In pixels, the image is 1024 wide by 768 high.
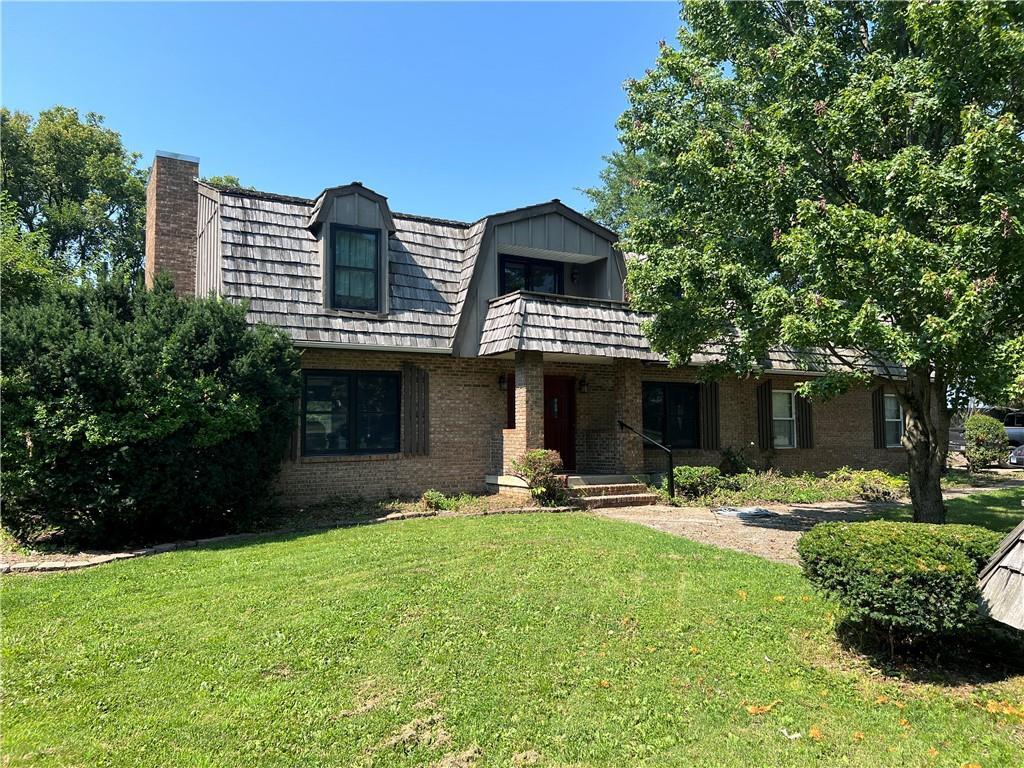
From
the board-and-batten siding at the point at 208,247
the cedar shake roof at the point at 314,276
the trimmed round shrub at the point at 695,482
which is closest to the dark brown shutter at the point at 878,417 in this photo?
the trimmed round shrub at the point at 695,482

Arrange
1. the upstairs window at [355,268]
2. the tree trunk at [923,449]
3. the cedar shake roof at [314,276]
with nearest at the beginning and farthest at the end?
the tree trunk at [923,449] < the cedar shake roof at [314,276] < the upstairs window at [355,268]

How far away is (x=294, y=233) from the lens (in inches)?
494

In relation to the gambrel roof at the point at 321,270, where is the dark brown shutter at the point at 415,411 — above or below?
below

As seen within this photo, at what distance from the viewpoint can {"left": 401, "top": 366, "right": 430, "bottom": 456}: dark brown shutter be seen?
42.3ft

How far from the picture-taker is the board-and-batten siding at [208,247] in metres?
11.9

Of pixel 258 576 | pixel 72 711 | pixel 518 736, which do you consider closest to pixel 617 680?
pixel 518 736

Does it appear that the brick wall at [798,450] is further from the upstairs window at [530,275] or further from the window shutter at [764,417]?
the upstairs window at [530,275]

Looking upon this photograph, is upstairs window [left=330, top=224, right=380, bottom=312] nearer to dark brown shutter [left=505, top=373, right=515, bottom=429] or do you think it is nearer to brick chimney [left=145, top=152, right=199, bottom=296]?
dark brown shutter [left=505, top=373, right=515, bottom=429]

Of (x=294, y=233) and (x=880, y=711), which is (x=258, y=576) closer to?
(x=880, y=711)

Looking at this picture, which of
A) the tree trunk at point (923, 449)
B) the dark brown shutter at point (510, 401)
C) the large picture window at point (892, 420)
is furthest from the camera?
the large picture window at point (892, 420)

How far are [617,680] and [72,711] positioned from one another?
11.7 feet

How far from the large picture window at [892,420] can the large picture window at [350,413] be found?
15401mm

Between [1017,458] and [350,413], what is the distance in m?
23.2

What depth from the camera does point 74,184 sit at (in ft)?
94.2
